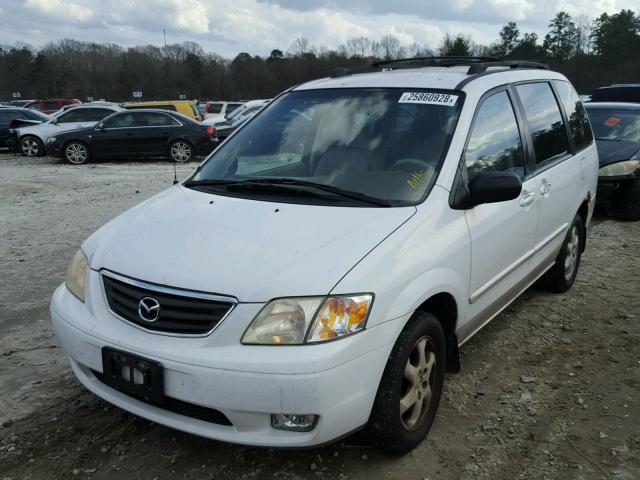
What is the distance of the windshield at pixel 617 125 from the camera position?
894cm

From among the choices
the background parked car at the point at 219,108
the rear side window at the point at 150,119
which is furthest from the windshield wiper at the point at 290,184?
the background parked car at the point at 219,108

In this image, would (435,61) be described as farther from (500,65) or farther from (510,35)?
(510,35)

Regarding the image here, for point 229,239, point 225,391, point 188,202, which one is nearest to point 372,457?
point 225,391

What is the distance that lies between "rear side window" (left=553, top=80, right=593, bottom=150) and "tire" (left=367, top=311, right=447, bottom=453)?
2865 mm

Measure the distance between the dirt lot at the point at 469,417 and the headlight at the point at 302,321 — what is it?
0.77 m

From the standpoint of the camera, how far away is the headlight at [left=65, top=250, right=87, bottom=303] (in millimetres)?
2859

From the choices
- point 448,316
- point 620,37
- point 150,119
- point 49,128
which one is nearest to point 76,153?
point 150,119

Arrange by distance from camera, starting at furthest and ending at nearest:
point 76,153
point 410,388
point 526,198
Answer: point 76,153 < point 526,198 < point 410,388

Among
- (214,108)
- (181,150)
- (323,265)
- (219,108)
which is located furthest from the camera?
(219,108)

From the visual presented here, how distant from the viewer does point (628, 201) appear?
8008mm

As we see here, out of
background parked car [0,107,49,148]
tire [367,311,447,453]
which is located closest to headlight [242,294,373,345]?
tire [367,311,447,453]

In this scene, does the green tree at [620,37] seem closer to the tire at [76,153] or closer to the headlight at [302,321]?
the tire at [76,153]

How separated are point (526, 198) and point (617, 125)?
6546 millimetres

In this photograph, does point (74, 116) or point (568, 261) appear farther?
point (74, 116)
